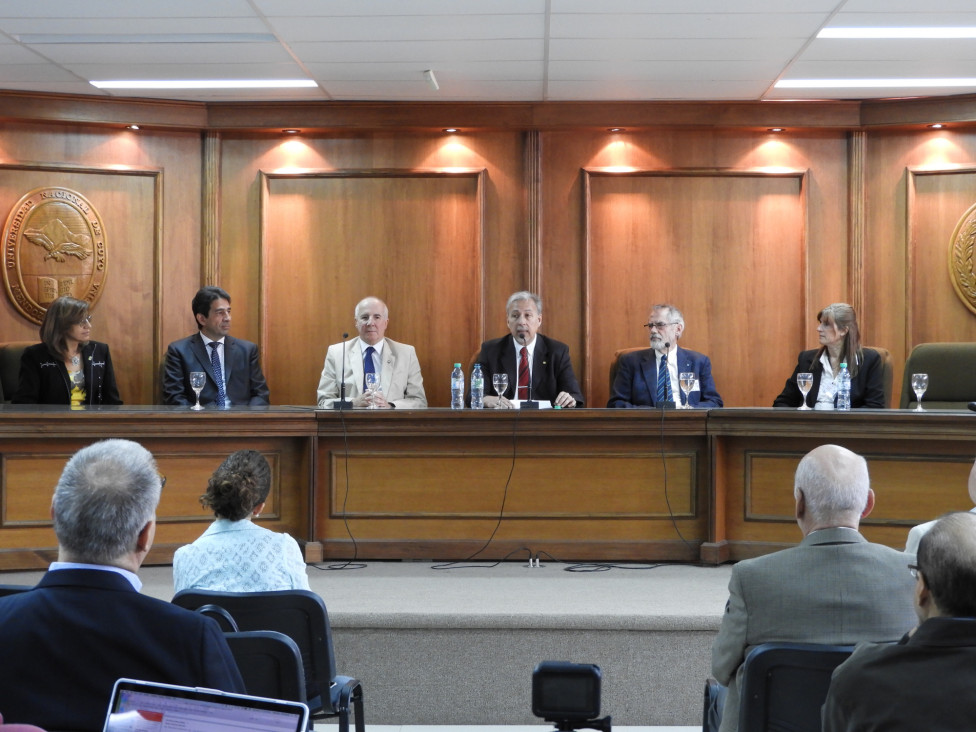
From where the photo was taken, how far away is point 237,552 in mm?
2830

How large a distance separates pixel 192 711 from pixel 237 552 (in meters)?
1.52

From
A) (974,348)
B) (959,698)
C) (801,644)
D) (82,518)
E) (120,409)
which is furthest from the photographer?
(974,348)

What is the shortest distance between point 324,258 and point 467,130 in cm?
137

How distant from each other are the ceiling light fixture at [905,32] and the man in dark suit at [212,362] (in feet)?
12.5

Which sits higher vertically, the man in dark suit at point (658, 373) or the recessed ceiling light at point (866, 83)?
the recessed ceiling light at point (866, 83)

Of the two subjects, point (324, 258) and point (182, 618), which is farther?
point (324, 258)

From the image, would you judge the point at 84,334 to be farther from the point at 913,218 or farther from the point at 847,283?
the point at 913,218

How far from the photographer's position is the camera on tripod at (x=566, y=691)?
2086 millimetres

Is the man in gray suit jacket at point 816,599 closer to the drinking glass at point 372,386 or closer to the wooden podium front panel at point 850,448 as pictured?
the wooden podium front panel at point 850,448

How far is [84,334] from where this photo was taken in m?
6.06

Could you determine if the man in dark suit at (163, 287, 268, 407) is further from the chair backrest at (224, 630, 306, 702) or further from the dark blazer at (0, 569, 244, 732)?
the dark blazer at (0, 569, 244, 732)

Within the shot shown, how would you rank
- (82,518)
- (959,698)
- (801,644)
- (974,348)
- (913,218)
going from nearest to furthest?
(959,698)
(82,518)
(801,644)
(974,348)
(913,218)

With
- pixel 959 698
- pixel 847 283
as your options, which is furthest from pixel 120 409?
pixel 847 283

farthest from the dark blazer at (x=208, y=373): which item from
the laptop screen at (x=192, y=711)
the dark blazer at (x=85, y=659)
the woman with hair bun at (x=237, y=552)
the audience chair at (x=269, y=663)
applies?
the laptop screen at (x=192, y=711)
